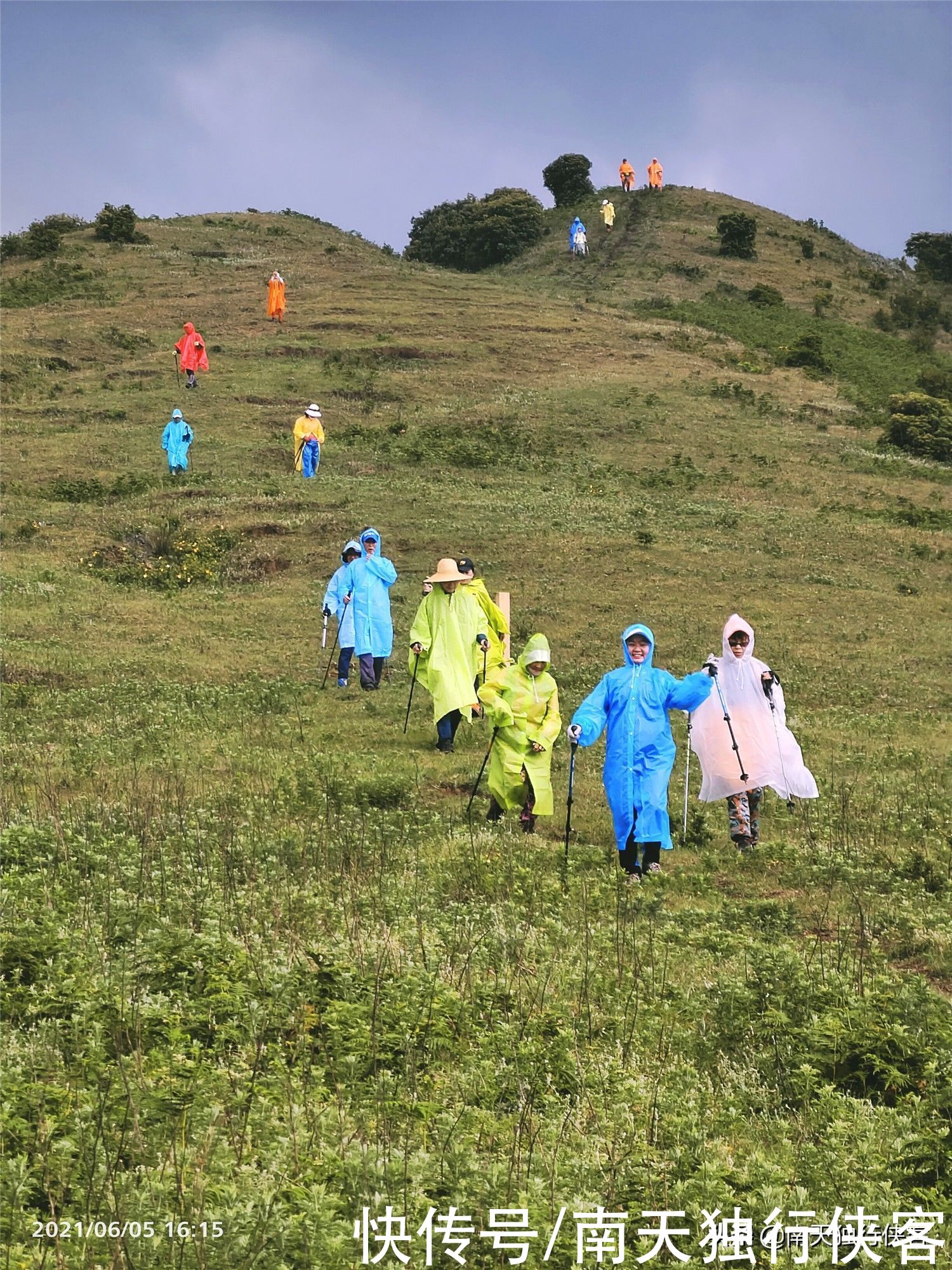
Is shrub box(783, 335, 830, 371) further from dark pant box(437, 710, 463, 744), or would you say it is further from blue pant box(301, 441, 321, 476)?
dark pant box(437, 710, 463, 744)

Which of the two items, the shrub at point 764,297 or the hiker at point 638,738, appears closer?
the hiker at point 638,738

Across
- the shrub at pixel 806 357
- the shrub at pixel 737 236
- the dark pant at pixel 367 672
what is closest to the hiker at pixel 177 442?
the dark pant at pixel 367 672

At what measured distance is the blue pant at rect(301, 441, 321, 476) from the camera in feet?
108

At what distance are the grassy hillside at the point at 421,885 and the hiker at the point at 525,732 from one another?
0.63m

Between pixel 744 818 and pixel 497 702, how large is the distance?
8.22ft

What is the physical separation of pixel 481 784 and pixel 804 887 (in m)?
3.79

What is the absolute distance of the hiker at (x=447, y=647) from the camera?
1564 centimetres

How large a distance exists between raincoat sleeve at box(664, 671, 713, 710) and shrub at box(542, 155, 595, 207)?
8288cm

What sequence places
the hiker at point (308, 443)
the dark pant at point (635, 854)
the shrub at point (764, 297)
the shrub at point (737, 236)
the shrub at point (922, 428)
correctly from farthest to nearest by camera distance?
1. the shrub at point (737, 236)
2. the shrub at point (764, 297)
3. the shrub at point (922, 428)
4. the hiker at point (308, 443)
5. the dark pant at point (635, 854)

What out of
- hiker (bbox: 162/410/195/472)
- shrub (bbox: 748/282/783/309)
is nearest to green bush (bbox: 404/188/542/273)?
shrub (bbox: 748/282/783/309)

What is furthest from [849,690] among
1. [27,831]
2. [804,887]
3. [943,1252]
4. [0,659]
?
[943,1252]

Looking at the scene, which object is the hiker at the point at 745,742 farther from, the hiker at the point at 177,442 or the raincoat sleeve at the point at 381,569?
the hiker at the point at 177,442

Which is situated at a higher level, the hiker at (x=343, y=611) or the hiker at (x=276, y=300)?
the hiker at (x=276, y=300)

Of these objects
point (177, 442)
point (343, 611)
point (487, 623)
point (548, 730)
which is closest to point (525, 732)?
point (548, 730)
